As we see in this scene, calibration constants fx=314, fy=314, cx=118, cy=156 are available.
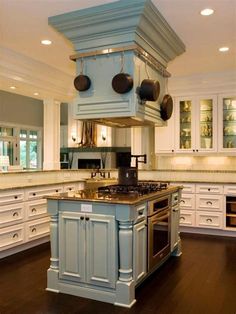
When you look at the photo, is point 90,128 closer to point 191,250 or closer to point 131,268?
point 191,250

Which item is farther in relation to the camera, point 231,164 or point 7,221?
point 231,164

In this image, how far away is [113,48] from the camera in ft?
10.2

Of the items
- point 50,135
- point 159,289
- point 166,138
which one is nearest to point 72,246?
point 159,289

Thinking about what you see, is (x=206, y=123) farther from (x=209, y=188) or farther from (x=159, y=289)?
(x=159, y=289)

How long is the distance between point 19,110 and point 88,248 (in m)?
8.33

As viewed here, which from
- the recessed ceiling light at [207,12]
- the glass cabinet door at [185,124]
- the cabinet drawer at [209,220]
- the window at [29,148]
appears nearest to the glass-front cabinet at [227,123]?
the glass cabinet door at [185,124]

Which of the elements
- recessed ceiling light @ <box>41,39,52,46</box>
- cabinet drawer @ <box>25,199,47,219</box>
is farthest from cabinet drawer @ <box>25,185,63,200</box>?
recessed ceiling light @ <box>41,39,52,46</box>

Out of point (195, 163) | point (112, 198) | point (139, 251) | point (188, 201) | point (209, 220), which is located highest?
point (195, 163)

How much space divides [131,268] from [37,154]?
9146mm

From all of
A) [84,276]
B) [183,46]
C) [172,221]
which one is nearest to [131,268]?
[84,276]

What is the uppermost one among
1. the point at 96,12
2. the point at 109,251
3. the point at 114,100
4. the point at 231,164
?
the point at 96,12

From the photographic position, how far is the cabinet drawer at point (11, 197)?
147 inches

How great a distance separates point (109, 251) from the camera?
107 inches

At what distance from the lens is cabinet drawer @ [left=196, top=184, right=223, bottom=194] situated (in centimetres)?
495
